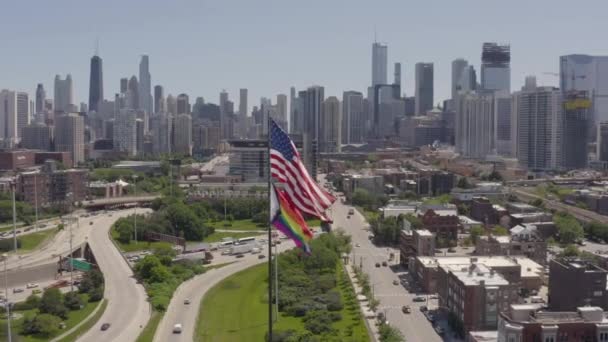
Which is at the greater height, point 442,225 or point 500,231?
point 442,225

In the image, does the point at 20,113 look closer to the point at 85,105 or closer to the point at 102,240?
the point at 85,105

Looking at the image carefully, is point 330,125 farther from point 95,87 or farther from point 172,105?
point 95,87

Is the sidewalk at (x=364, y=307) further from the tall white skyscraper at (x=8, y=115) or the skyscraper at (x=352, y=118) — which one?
→ the tall white skyscraper at (x=8, y=115)

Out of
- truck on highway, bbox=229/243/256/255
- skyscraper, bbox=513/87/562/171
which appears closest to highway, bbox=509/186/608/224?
skyscraper, bbox=513/87/562/171

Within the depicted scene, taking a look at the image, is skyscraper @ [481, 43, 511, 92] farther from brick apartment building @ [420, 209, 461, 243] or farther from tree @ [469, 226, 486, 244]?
brick apartment building @ [420, 209, 461, 243]

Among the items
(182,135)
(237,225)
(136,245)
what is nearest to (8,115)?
(182,135)

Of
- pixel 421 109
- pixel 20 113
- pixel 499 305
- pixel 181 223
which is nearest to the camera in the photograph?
pixel 499 305

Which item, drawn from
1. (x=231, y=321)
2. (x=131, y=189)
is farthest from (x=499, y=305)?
(x=131, y=189)
